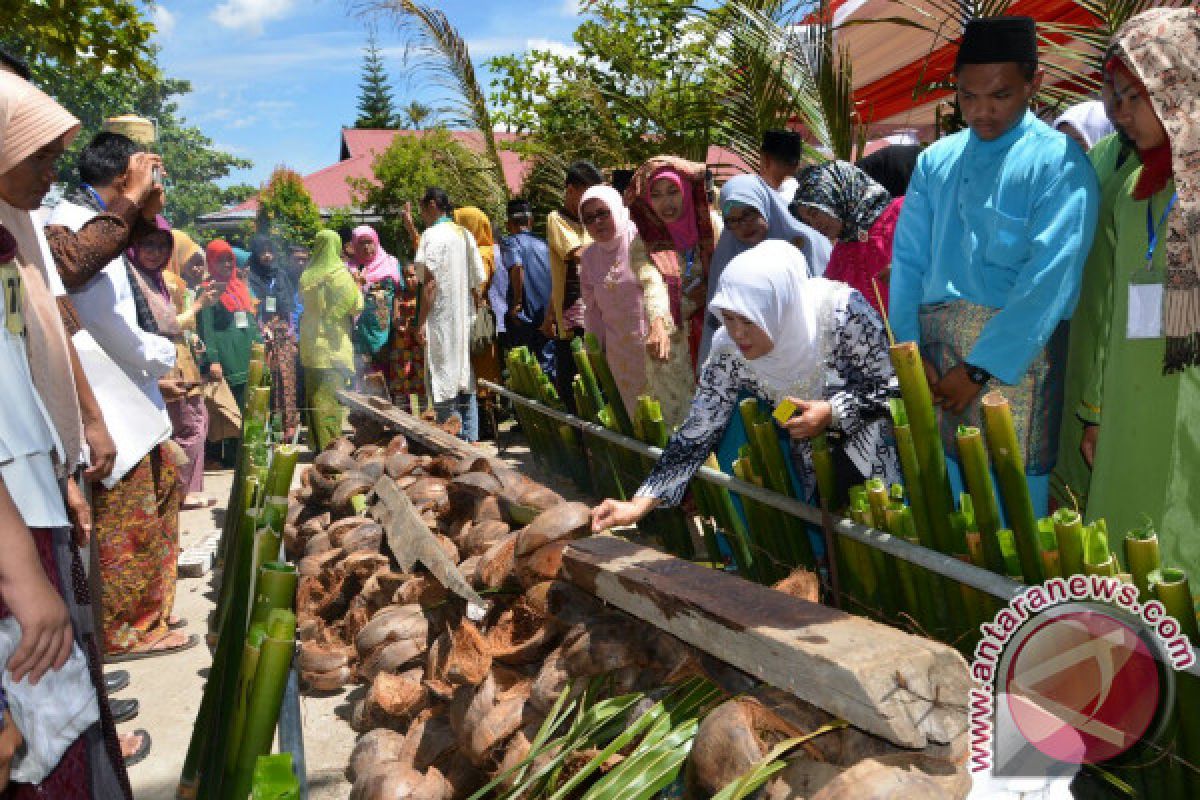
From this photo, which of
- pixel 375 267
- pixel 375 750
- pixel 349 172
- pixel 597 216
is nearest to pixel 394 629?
pixel 375 750

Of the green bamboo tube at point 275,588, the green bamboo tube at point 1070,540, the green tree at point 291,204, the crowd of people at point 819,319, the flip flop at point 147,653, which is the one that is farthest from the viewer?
the green tree at point 291,204

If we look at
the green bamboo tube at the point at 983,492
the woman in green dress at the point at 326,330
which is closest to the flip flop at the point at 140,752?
the green bamboo tube at the point at 983,492

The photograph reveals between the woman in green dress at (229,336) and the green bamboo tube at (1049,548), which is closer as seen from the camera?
the green bamboo tube at (1049,548)

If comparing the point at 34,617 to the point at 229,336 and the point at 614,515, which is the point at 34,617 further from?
the point at 229,336

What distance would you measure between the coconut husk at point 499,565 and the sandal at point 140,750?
1268 millimetres

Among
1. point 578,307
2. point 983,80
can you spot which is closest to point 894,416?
point 983,80

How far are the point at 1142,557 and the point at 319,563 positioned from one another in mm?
3255

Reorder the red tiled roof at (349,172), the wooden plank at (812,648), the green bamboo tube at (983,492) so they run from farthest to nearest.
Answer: the red tiled roof at (349,172) < the green bamboo tube at (983,492) < the wooden plank at (812,648)

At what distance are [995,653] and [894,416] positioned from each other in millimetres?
667

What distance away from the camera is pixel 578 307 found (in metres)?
6.69

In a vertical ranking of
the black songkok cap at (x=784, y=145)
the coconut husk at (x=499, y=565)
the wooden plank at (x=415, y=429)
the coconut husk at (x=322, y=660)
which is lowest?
the coconut husk at (x=322, y=660)

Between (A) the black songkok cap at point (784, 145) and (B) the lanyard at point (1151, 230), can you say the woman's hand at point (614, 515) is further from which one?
(A) the black songkok cap at point (784, 145)

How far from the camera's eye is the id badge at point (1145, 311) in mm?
2219

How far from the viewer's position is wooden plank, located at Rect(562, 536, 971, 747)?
1.64 m
